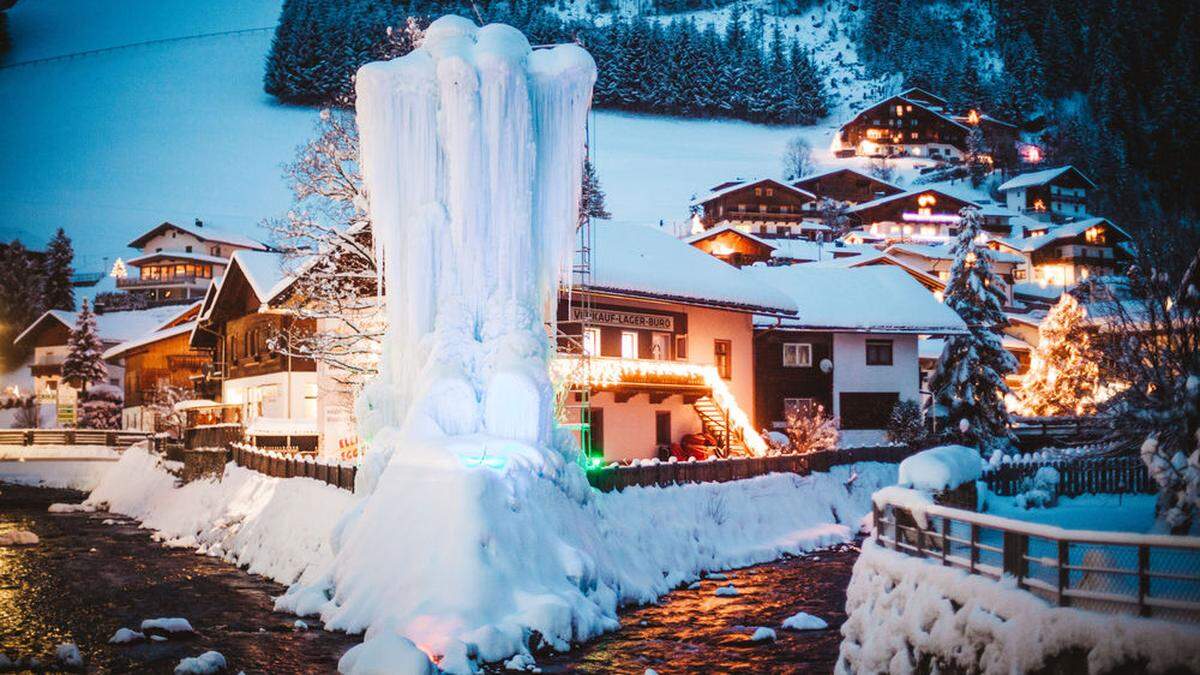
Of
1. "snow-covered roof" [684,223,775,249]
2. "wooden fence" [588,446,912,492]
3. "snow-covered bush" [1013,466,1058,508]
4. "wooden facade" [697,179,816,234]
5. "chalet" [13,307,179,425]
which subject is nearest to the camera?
"wooden fence" [588,446,912,492]

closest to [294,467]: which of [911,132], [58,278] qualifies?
[58,278]

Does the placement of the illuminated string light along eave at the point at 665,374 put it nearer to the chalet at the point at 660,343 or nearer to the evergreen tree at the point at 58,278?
the chalet at the point at 660,343

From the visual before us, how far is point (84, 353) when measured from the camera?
2470 inches

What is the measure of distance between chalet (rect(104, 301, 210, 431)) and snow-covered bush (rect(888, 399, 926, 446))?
38292 mm

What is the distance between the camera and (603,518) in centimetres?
2220

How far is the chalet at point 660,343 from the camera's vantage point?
112 ft

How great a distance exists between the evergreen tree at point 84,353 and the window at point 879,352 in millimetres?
45610

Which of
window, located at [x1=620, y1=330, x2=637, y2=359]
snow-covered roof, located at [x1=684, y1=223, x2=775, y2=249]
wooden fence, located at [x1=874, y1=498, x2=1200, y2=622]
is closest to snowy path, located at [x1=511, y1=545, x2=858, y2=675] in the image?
wooden fence, located at [x1=874, y1=498, x2=1200, y2=622]

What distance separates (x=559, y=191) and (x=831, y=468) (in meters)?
16.2

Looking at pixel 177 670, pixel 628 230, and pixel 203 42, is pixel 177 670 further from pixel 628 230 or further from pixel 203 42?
pixel 203 42

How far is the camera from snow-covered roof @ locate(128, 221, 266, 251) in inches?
3684

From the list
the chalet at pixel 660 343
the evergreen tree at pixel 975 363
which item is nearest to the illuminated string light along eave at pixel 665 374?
the chalet at pixel 660 343

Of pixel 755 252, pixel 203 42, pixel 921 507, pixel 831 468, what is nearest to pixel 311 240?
pixel 831 468

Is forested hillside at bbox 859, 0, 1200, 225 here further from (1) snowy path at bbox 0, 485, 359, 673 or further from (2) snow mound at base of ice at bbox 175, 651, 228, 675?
(2) snow mound at base of ice at bbox 175, 651, 228, 675
